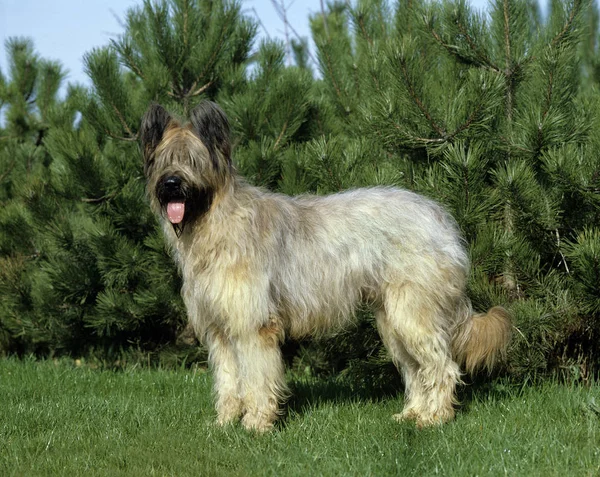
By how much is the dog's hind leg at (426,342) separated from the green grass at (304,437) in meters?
0.20

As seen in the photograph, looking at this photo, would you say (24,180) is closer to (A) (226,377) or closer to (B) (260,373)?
(A) (226,377)

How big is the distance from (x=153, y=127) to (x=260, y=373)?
1.80m

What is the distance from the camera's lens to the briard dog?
4.99 meters

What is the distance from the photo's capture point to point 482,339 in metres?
5.42

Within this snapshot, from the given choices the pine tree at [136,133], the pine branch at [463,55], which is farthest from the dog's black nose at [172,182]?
the pine branch at [463,55]

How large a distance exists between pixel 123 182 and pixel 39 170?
178 centimetres

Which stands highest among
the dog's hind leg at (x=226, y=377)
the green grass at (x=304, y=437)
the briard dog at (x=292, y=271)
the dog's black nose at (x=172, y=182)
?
the dog's black nose at (x=172, y=182)

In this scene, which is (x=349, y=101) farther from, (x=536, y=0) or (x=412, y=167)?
(x=536, y=0)

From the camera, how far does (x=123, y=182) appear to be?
24.3 ft

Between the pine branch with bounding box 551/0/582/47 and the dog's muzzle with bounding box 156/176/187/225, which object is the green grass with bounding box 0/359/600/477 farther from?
the pine branch with bounding box 551/0/582/47

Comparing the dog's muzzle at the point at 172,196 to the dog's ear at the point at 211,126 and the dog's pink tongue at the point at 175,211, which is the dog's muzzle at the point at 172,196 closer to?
the dog's pink tongue at the point at 175,211

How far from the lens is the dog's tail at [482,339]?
5418mm

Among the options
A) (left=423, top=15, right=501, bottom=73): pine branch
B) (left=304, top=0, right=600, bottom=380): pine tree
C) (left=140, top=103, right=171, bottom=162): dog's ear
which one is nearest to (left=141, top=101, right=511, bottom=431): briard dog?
(left=140, top=103, right=171, bottom=162): dog's ear

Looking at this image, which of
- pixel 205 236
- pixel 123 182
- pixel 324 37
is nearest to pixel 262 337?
pixel 205 236
